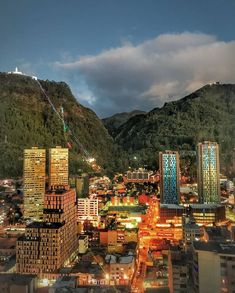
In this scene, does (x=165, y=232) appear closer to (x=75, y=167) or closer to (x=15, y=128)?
(x=75, y=167)

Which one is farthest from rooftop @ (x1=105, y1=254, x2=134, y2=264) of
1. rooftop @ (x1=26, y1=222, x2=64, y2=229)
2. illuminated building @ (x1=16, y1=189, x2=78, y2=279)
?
rooftop @ (x1=26, y1=222, x2=64, y2=229)

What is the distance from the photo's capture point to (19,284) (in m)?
4.02

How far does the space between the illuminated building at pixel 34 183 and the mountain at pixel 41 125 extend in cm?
164

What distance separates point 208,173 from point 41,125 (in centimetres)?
796

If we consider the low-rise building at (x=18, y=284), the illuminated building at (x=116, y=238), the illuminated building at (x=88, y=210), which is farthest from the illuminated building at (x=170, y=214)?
the low-rise building at (x=18, y=284)

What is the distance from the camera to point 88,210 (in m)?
8.20

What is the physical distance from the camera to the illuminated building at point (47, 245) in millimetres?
5254

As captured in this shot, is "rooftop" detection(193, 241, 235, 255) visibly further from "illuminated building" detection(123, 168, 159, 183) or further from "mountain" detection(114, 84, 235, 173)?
"illuminated building" detection(123, 168, 159, 183)

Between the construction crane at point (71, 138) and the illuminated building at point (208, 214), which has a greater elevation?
the construction crane at point (71, 138)

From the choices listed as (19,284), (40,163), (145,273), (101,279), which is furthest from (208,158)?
(19,284)

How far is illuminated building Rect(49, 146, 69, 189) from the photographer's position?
10.2 metres

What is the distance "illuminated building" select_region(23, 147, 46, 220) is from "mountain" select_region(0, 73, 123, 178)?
5.38ft

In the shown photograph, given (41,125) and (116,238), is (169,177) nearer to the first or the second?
(116,238)

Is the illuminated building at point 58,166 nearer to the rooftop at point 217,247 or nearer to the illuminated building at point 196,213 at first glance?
the illuminated building at point 196,213
